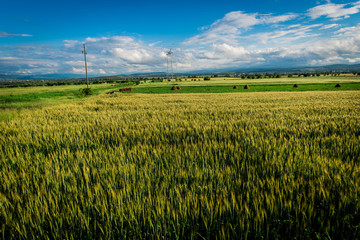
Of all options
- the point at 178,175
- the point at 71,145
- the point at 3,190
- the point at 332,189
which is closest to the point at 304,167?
the point at 332,189

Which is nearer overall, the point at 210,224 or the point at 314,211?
the point at 210,224

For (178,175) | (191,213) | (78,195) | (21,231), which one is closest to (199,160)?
(178,175)

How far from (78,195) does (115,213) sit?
653 mm

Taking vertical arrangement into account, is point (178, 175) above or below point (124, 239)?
above

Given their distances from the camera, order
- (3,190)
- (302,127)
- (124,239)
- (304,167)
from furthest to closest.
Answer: (302,127) < (304,167) < (3,190) < (124,239)

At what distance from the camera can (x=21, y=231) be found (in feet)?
5.36

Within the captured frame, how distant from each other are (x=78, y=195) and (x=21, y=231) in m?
0.58

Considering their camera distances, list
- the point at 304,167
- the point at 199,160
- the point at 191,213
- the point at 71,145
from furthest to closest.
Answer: the point at 71,145
the point at 199,160
the point at 304,167
the point at 191,213

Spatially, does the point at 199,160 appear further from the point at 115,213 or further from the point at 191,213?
the point at 115,213

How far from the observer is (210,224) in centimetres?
166

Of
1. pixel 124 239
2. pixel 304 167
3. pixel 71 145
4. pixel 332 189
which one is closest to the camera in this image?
pixel 124 239

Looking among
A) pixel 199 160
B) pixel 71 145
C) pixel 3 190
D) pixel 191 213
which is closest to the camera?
pixel 191 213

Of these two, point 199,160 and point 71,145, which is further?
point 71,145

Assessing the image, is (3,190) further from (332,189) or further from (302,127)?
(302,127)
